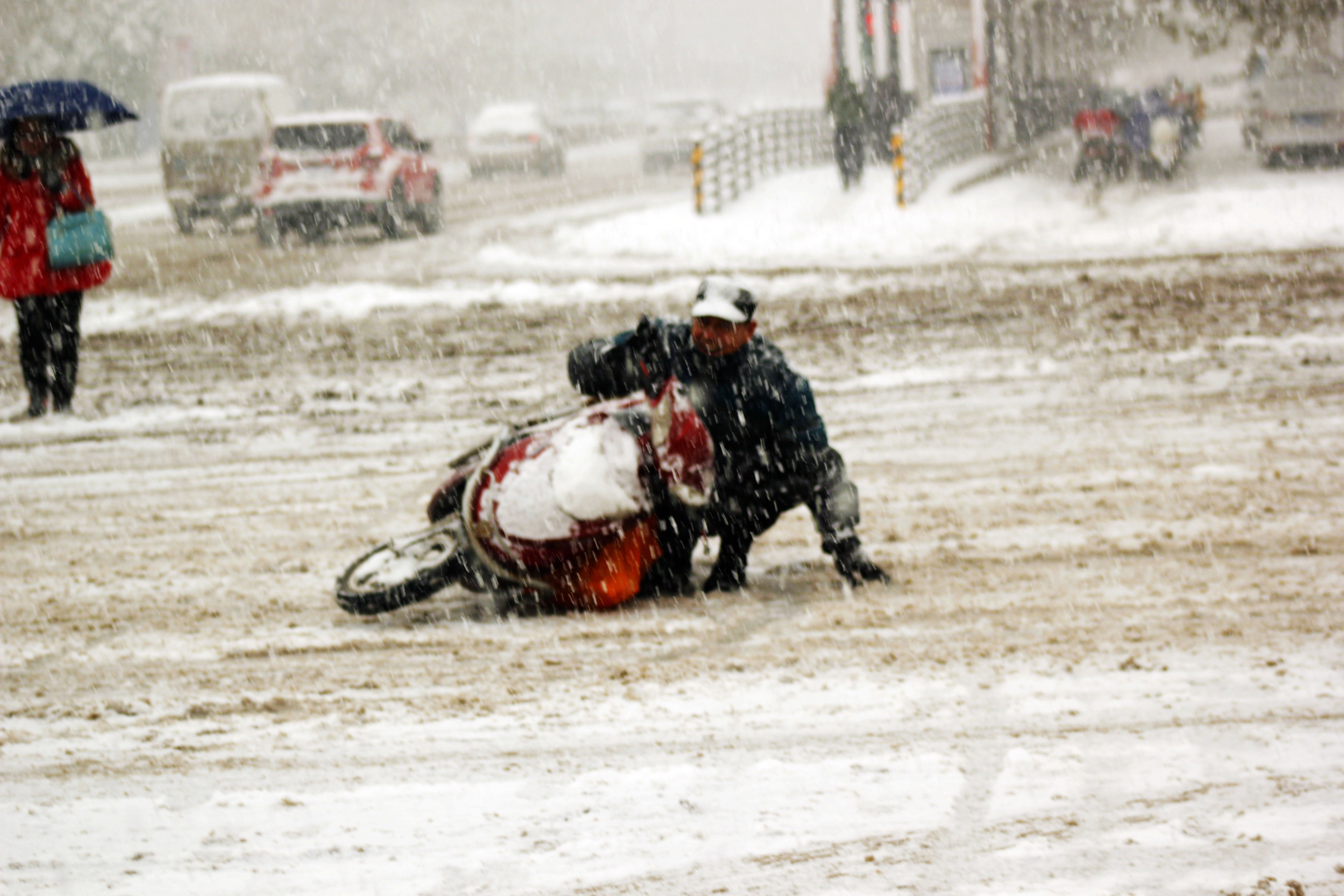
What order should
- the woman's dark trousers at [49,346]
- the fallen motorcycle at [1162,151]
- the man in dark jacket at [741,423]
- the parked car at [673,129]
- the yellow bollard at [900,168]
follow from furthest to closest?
the parked car at [673,129] < the fallen motorcycle at [1162,151] < the yellow bollard at [900,168] < the woman's dark trousers at [49,346] < the man in dark jacket at [741,423]

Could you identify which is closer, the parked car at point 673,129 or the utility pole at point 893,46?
the utility pole at point 893,46

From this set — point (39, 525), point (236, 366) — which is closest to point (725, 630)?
point (39, 525)

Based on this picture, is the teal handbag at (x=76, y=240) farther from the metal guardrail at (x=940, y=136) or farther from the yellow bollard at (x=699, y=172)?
the metal guardrail at (x=940, y=136)

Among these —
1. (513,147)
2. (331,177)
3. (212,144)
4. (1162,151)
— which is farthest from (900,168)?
(513,147)

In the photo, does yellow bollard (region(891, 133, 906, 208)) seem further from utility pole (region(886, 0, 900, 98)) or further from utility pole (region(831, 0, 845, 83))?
utility pole (region(886, 0, 900, 98))

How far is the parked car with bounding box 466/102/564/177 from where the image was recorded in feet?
106

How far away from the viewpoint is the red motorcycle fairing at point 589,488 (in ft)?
16.0

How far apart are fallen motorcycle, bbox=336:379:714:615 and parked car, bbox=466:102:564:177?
92.1ft

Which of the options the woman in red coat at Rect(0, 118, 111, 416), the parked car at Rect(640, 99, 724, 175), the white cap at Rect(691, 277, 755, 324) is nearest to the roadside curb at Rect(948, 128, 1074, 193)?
the parked car at Rect(640, 99, 724, 175)

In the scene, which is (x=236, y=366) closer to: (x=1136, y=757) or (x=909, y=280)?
(x=909, y=280)

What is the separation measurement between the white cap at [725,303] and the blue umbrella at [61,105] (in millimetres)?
5842

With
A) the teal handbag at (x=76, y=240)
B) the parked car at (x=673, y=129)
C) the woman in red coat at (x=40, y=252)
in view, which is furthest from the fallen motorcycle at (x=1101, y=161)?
the woman in red coat at (x=40, y=252)

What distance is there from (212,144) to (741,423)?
1734 centimetres

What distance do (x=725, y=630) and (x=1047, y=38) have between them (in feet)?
88.6
